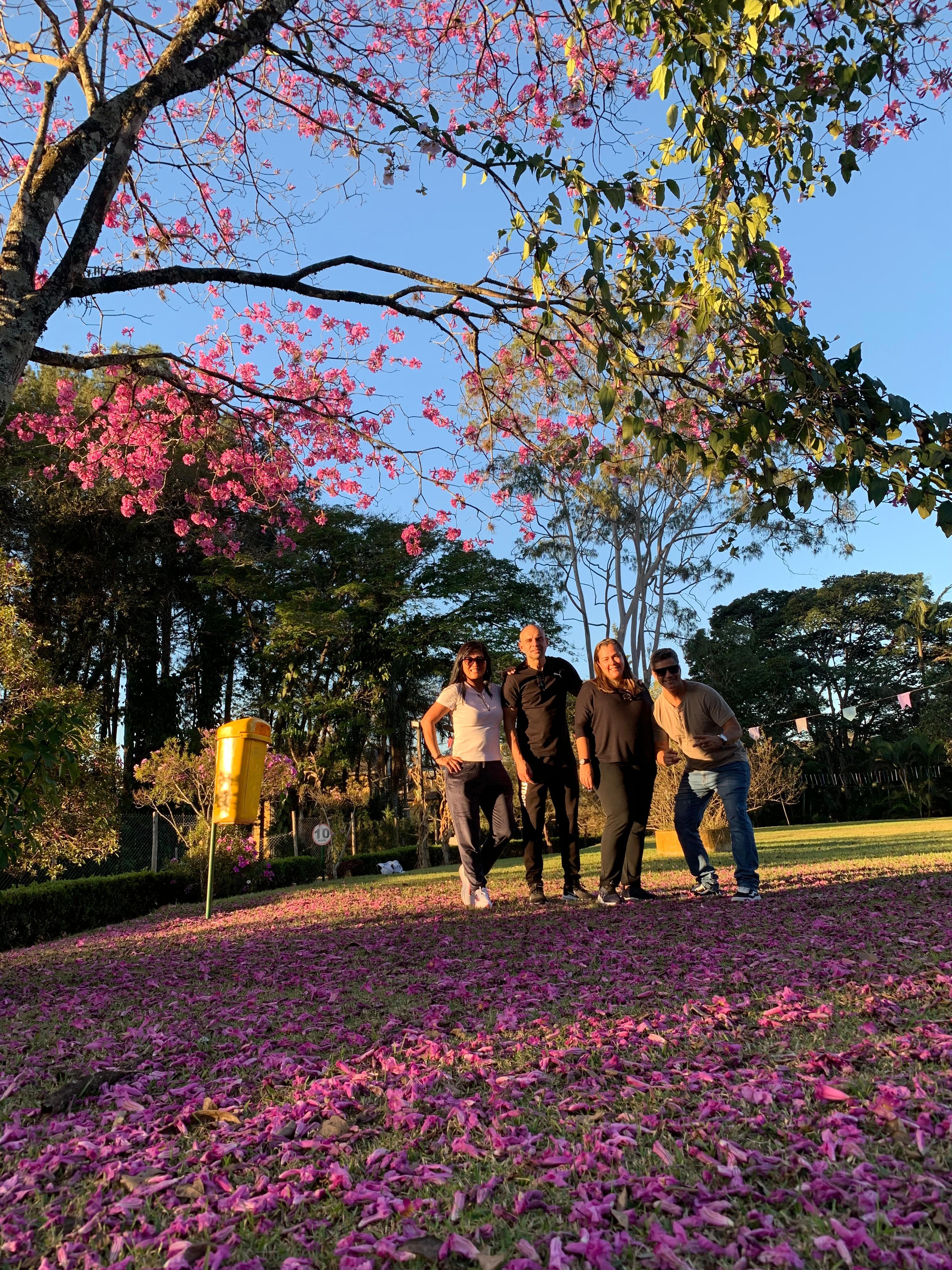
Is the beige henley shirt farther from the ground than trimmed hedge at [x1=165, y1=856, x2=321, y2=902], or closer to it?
farther from the ground

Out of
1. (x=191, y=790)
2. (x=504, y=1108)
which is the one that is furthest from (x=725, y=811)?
(x=191, y=790)

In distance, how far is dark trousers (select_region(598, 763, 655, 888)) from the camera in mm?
5082

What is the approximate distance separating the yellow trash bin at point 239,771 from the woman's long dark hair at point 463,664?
2.07 meters

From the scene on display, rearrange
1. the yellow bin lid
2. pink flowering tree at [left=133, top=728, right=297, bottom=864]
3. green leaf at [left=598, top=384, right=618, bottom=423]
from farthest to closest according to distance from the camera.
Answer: pink flowering tree at [left=133, top=728, right=297, bottom=864], the yellow bin lid, green leaf at [left=598, top=384, right=618, bottom=423]

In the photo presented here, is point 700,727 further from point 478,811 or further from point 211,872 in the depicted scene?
point 211,872

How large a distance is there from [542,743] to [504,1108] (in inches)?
141

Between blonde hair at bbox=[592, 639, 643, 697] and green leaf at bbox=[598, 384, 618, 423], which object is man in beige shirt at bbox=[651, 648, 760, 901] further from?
green leaf at bbox=[598, 384, 618, 423]

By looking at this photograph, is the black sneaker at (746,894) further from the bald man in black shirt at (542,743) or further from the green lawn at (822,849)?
the green lawn at (822,849)

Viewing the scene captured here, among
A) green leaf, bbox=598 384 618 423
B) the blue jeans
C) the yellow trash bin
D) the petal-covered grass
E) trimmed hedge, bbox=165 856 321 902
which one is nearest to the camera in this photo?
the petal-covered grass

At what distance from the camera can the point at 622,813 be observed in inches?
199

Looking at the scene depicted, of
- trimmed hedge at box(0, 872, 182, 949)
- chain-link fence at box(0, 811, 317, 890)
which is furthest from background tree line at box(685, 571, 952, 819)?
trimmed hedge at box(0, 872, 182, 949)

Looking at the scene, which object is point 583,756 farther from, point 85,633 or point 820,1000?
point 85,633

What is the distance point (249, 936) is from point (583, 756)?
224 centimetres

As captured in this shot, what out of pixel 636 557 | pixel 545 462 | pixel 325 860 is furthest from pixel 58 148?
pixel 636 557
